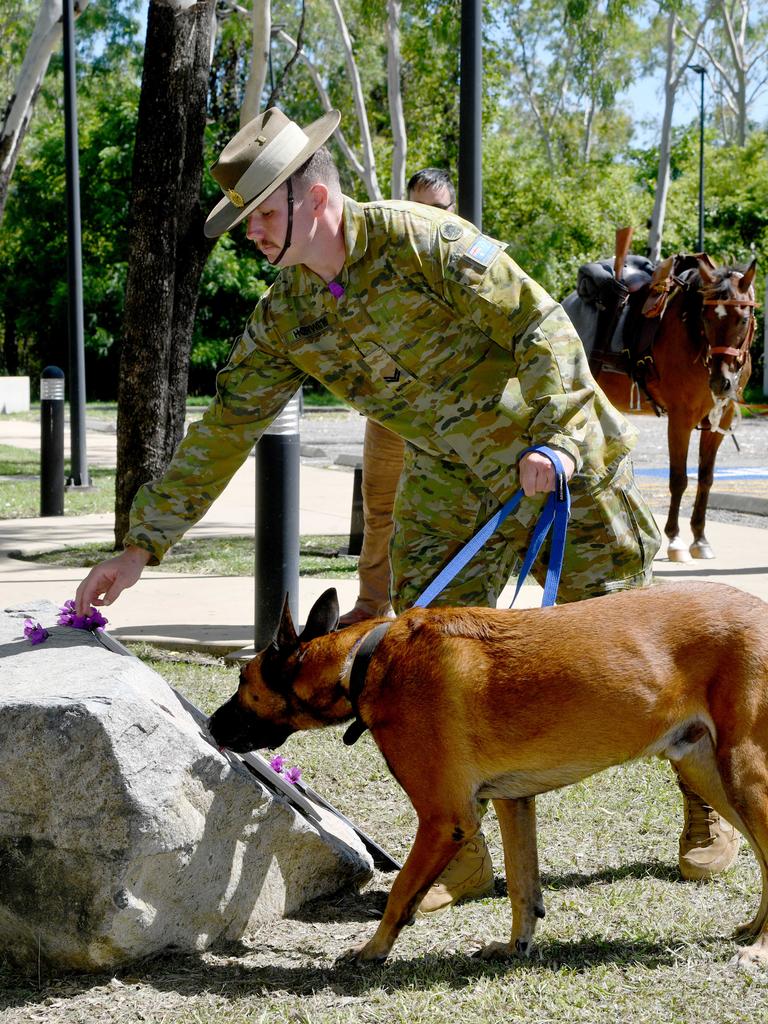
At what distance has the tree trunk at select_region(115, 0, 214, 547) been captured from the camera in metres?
9.68

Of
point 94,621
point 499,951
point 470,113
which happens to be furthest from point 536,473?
point 470,113

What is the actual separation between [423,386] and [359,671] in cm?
102

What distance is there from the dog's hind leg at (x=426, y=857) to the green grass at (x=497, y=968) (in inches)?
8.2

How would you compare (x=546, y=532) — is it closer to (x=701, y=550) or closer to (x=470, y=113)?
(x=470, y=113)

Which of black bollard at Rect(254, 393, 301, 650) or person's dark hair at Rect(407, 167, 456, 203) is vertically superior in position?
person's dark hair at Rect(407, 167, 456, 203)

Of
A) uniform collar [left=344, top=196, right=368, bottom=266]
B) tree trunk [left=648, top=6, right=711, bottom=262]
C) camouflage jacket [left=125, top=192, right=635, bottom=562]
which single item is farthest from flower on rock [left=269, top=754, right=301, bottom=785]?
tree trunk [left=648, top=6, right=711, bottom=262]

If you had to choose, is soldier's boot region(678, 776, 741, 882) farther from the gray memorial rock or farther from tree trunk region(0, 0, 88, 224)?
tree trunk region(0, 0, 88, 224)

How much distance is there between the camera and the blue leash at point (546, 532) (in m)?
3.46

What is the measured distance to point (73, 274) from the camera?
49.7ft

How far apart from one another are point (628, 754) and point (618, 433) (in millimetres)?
1047

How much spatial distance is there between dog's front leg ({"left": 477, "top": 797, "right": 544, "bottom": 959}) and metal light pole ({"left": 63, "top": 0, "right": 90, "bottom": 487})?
1179cm

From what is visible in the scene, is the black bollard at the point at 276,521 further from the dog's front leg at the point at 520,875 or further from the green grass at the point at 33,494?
the green grass at the point at 33,494

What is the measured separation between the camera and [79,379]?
15219 mm

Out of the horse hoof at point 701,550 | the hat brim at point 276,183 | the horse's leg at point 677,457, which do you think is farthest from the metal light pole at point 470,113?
the hat brim at point 276,183
